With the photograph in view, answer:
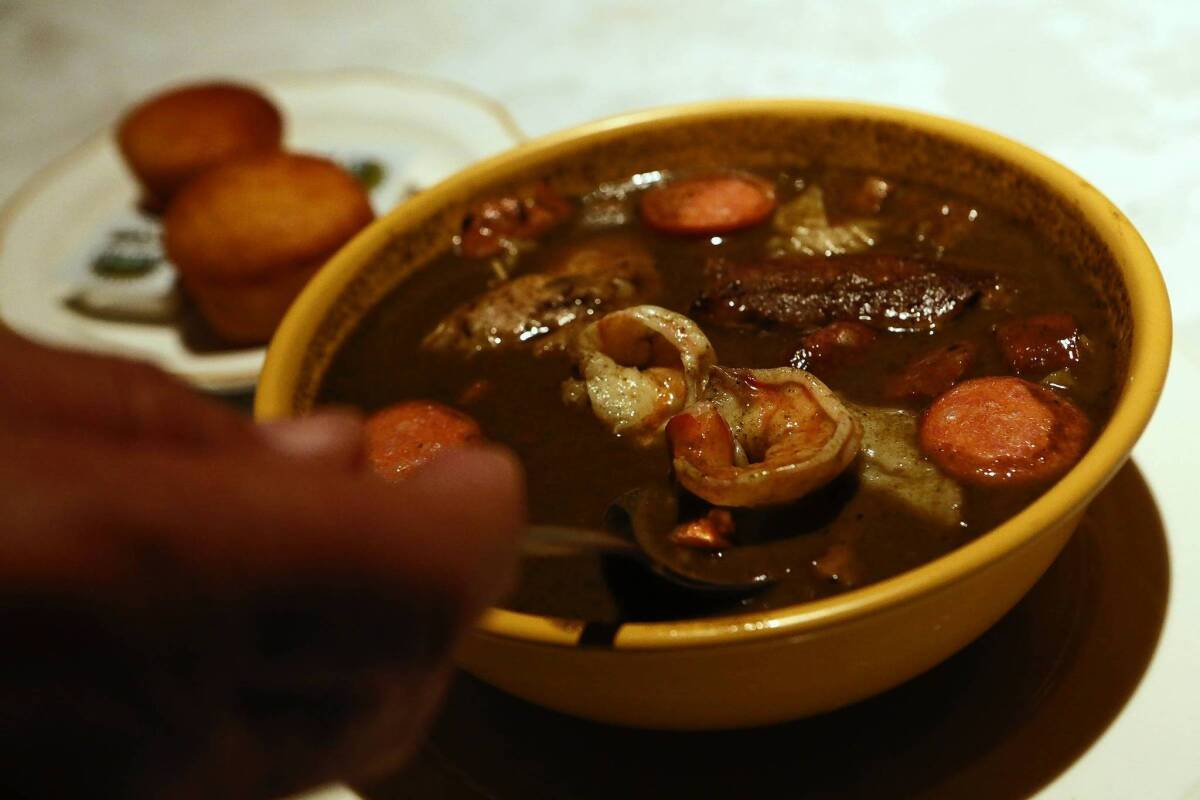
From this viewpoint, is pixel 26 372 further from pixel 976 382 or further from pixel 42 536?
pixel 976 382

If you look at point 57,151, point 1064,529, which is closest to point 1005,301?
point 1064,529

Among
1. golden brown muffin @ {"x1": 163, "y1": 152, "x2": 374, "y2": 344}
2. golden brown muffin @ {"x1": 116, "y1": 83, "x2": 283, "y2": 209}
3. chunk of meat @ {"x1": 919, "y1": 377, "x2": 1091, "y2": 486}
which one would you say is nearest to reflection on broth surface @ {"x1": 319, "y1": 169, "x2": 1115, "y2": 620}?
chunk of meat @ {"x1": 919, "y1": 377, "x2": 1091, "y2": 486}

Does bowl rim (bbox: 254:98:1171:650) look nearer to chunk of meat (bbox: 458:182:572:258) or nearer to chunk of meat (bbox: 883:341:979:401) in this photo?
chunk of meat (bbox: 458:182:572:258)

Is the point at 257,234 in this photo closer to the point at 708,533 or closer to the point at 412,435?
the point at 412,435

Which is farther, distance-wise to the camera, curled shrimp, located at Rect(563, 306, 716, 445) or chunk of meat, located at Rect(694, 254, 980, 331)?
chunk of meat, located at Rect(694, 254, 980, 331)

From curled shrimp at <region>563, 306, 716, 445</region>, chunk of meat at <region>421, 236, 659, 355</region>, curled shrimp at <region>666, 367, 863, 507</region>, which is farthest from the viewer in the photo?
chunk of meat at <region>421, 236, 659, 355</region>

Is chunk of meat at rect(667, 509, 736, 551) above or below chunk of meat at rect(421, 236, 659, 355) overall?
above

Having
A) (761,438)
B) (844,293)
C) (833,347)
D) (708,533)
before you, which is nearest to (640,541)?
(708,533)
